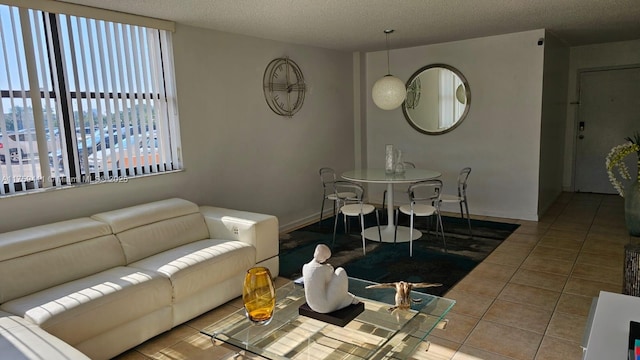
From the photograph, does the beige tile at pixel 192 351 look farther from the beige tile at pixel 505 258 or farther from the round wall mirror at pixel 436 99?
the round wall mirror at pixel 436 99

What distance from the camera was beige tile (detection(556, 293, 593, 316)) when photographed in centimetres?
289

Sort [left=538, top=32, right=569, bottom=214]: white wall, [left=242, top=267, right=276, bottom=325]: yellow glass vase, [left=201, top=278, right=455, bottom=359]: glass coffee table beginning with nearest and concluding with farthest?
[left=201, top=278, right=455, bottom=359]: glass coffee table, [left=242, top=267, right=276, bottom=325]: yellow glass vase, [left=538, top=32, right=569, bottom=214]: white wall

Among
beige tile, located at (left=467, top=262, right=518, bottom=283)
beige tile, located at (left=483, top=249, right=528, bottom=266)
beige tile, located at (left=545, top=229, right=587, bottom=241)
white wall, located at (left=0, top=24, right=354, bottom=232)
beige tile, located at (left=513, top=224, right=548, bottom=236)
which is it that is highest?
white wall, located at (left=0, top=24, right=354, bottom=232)

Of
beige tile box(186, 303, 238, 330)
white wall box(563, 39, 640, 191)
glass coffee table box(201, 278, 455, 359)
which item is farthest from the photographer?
white wall box(563, 39, 640, 191)

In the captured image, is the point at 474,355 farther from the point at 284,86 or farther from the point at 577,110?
the point at 577,110

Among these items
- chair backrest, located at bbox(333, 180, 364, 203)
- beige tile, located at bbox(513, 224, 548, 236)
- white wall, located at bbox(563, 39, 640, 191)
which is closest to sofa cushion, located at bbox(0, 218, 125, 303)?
chair backrest, located at bbox(333, 180, 364, 203)

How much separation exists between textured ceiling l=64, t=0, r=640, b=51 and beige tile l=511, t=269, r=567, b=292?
226 centimetres

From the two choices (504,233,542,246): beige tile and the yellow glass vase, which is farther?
(504,233,542,246): beige tile

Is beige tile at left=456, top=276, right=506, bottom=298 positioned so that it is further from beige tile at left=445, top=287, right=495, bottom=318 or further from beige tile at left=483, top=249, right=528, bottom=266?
beige tile at left=483, top=249, right=528, bottom=266

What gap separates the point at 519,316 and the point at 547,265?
3.66ft

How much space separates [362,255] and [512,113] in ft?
8.99

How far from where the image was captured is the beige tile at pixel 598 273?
11.1 ft

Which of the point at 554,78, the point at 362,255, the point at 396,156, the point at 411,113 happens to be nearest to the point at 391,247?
the point at 362,255

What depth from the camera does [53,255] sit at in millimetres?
2623
